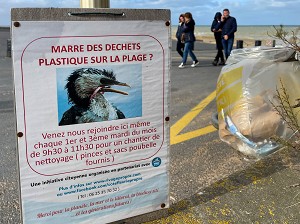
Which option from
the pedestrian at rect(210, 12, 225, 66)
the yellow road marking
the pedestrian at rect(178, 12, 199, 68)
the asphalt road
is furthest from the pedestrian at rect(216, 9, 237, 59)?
the asphalt road

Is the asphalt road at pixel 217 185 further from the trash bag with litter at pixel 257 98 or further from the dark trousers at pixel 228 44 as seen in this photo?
the dark trousers at pixel 228 44

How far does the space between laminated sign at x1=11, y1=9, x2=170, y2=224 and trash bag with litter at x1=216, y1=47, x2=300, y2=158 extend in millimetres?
1364

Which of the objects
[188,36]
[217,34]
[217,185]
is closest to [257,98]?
[217,185]

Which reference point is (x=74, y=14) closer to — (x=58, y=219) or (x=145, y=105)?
(x=145, y=105)

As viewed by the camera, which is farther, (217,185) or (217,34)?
(217,34)

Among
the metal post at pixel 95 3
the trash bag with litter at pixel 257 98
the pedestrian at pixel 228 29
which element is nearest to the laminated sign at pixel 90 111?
the metal post at pixel 95 3

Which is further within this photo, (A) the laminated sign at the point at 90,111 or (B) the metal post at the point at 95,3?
(B) the metal post at the point at 95,3

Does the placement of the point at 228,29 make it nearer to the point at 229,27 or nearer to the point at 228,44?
the point at 229,27

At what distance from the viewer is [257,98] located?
3.60 meters

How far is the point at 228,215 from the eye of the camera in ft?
8.60

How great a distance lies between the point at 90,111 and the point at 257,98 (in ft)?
6.50

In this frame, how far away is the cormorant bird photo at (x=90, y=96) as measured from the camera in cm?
212

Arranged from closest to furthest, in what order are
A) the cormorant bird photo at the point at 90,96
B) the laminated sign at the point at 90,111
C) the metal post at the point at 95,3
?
the laminated sign at the point at 90,111 < the cormorant bird photo at the point at 90,96 < the metal post at the point at 95,3

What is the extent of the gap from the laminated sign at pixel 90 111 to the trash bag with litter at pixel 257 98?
4.47ft
